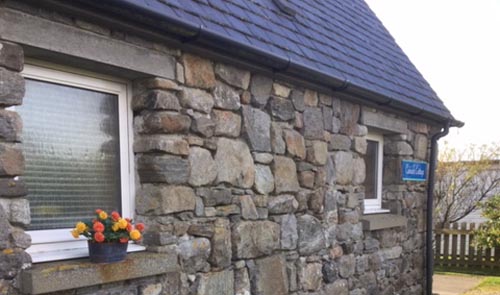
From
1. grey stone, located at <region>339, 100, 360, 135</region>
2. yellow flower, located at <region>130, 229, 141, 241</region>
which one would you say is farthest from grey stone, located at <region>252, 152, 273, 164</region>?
yellow flower, located at <region>130, 229, 141, 241</region>

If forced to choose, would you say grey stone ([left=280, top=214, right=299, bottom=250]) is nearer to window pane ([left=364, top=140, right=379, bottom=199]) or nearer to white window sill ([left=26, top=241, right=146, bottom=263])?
white window sill ([left=26, top=241, right=146, bottom=263])

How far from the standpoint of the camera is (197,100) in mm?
3035

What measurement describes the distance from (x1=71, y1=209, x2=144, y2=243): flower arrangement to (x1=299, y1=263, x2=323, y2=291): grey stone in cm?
190

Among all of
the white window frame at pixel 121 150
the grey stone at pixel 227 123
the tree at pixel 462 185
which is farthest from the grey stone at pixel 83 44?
the tree at pixel 462 185

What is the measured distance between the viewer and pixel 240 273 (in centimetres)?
334

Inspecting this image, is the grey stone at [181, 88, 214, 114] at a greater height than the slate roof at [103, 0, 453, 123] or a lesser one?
lesser

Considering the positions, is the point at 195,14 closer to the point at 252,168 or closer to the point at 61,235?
the point at 252,168

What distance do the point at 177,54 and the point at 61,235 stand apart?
1.32m

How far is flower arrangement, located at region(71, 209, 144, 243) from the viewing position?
7.84ft

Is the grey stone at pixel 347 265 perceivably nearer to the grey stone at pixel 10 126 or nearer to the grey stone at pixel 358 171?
the grey stone at pixel 358 171

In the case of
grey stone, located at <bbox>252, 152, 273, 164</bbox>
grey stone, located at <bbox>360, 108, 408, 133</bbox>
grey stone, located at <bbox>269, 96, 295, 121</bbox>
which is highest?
grey stone, located at <bbox>269, 96, 295, 121</bbox>

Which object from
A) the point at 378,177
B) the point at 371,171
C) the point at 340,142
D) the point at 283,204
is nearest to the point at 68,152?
the point at 283,204

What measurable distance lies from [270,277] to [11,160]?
2.15m

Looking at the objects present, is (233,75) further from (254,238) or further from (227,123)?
(254,238)
